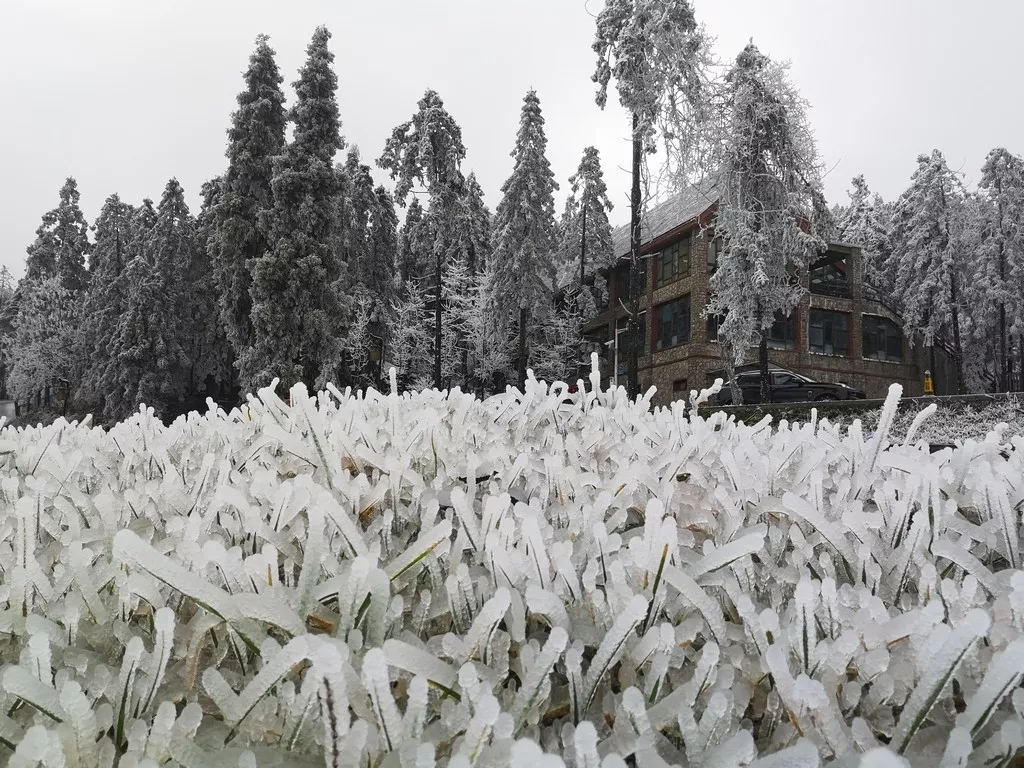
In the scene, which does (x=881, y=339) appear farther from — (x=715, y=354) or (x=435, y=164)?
(x=435, y=164)

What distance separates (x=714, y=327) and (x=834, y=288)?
9.73m

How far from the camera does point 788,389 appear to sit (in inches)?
1152

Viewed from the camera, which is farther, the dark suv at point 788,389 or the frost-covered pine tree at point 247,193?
the dark suv at point 788,389

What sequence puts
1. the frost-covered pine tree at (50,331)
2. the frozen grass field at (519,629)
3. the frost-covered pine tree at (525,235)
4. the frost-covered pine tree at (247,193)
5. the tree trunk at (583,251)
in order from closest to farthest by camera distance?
the frozen grass field at (519,629) → the frost-covered pine tree at (247,193) → the frost-covered pine tree at (525,235) → the tree trunk at (583,251) → the frost-covered pine tree at (50,331)

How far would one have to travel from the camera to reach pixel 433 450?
1923 millimetres

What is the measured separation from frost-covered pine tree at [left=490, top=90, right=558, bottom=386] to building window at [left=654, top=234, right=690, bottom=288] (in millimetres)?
7974

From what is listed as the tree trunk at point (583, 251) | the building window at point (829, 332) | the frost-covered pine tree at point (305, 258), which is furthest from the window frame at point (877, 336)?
the frost-covered pine tree at point (305, 258)

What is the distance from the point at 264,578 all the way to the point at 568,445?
3.88ft

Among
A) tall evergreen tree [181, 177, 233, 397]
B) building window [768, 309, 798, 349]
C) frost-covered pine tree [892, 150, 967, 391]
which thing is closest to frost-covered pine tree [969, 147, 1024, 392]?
frost-covered pine tree [892, 150, 967, 391]

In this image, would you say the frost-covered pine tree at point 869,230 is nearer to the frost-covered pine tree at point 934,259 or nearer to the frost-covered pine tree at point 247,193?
the frost-covered pine tree at point 934,259

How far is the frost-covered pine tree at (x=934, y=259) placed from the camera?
38.5 m

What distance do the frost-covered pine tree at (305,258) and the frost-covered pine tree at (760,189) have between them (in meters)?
15.2

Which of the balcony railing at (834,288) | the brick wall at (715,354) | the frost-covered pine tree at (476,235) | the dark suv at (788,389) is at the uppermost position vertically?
the frost-covered pine tree at (476,235)

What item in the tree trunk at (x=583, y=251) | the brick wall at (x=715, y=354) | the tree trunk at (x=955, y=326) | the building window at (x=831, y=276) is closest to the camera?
the brick wall at (x=715, y=354)
